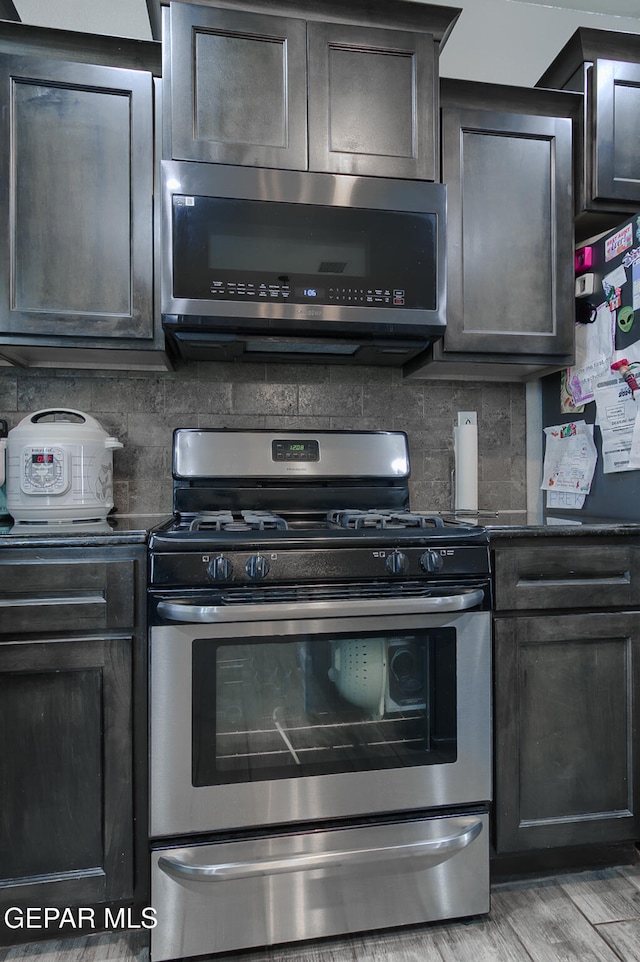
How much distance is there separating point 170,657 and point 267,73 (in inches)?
62.1

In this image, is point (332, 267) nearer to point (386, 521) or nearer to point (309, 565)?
point (386, 521)

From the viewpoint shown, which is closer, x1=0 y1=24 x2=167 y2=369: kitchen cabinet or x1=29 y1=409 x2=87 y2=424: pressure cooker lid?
x1=0 y1=24 x2=167 y2=369: kitchen cabinet

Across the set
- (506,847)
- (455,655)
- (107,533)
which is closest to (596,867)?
(506,847)

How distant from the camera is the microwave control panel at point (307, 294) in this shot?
1.55 meters

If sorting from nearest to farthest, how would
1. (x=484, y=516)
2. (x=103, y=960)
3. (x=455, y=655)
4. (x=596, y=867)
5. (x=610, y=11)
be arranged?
(x=103, y=960) → (x=455, y=655) → (x=596, y=867) → (x=484, y=516) → (x=610, y=11)

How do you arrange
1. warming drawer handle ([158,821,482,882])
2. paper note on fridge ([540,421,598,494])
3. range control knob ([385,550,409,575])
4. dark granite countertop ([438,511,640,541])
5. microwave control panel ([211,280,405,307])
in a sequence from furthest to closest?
paper note on fridge ([540,421,598,494]) < microwave control panel ([211,280,405,307]) < dark granite countertop ([438,511,640,541]) < range control knob ([385,550,409,575]) < warming drawer handle ([158,821,482,882])

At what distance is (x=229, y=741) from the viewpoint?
4.20 feet

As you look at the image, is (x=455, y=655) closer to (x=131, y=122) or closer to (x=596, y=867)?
(x=596, y=867)

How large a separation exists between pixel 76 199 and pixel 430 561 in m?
1.37

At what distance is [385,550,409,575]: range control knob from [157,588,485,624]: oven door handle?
0.07 m

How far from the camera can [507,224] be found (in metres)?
1.76

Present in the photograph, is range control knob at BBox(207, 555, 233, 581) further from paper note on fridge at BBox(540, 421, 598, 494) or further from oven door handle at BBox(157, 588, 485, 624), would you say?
paper note on fridge at BBox(540, 421, 598, 494)

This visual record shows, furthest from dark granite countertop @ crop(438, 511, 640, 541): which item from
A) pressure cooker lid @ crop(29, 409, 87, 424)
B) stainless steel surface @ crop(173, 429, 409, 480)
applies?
pressure cooker lid @ crop(29, 409, 87, 424)

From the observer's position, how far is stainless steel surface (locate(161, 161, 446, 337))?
152 centimetres
